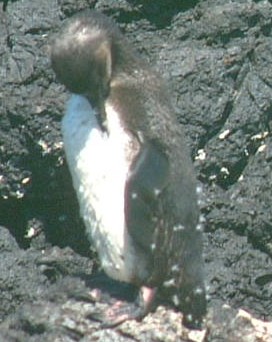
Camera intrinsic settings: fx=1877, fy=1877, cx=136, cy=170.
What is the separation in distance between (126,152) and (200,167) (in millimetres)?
1034

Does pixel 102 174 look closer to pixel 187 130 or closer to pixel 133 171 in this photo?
pixel 133 171

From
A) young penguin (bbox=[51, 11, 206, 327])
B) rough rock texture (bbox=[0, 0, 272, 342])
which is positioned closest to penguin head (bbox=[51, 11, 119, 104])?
young penguin (bbox=[51, 11, 206, 327])

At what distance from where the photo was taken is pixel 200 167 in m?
7.05

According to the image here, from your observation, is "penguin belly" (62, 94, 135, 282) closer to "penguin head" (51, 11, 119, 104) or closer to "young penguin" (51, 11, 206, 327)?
"young penguin" (51, 11, 206, 327)

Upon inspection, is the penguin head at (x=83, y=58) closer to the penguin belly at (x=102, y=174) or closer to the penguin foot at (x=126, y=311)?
the penguin belly at (x=102, y=174)

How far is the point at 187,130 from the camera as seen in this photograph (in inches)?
275

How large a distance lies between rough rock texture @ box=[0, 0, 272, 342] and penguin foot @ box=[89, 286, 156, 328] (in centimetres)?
74

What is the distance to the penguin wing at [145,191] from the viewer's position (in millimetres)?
5992

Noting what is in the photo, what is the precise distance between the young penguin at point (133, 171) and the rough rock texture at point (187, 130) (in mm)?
705

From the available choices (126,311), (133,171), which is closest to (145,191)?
(133,171)

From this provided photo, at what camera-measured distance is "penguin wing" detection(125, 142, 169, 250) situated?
5992 mm

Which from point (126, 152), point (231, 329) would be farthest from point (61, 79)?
point (231, 329)

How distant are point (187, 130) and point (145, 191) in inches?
39.4

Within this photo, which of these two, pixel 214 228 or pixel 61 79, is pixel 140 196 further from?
pixel 214 228
